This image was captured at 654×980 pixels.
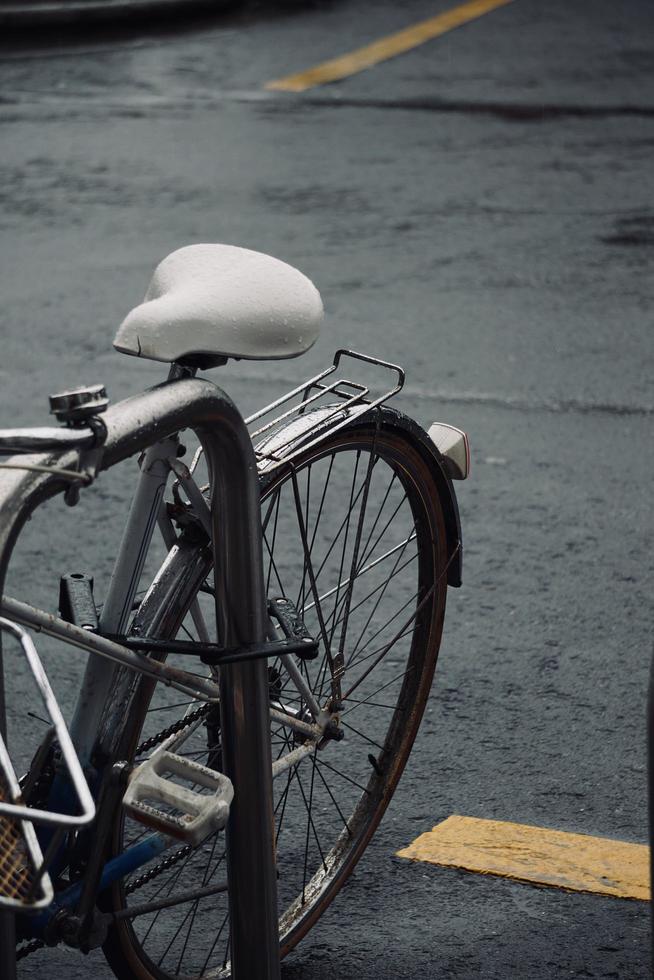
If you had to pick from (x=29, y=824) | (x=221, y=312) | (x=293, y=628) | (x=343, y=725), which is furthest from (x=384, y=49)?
(x=29, y=824)

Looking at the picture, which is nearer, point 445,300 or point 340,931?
point 340,931

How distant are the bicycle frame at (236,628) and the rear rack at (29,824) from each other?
1.43 ft

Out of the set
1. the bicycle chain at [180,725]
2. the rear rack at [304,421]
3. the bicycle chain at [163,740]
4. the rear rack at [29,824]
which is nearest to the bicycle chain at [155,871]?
the bicycle chain at [163,740]

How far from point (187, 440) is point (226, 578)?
10.4 ft

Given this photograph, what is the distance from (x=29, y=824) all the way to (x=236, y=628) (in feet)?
2.09

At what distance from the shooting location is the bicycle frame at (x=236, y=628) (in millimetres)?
2033

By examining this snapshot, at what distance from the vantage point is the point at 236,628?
2162 mm

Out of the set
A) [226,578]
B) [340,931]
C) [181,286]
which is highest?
[181,286]

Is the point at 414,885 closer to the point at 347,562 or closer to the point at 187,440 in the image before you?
the point at 347,562

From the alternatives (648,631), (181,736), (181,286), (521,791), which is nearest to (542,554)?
(648,631)

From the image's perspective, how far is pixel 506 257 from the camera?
23.3ft

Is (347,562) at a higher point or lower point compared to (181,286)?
lower

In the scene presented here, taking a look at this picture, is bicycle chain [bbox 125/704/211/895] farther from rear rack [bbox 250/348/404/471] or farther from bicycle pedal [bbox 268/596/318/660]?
rear rack [bbox 250/348/404/471]

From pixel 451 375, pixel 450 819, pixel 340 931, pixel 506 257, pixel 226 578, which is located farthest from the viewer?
pixel 506 257
